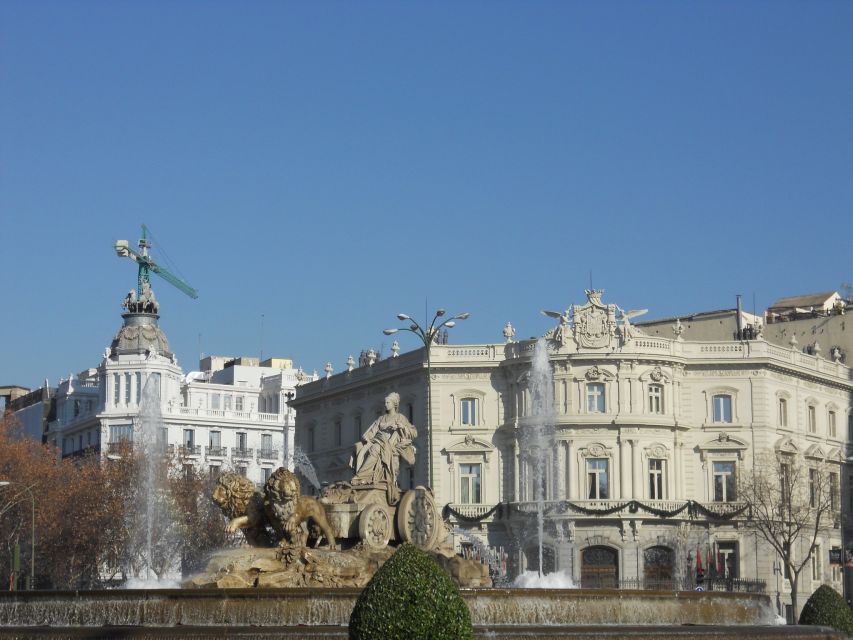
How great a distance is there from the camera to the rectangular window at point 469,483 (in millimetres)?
75688

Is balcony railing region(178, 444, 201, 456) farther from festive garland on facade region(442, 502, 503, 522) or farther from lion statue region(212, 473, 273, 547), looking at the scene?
lion statue region(212, 473, 273, 547)

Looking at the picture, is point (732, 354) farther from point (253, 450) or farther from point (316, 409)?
point (253, 450)

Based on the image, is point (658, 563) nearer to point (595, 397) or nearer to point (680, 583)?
point (680, 583)

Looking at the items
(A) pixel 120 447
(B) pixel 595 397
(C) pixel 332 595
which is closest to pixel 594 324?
(B) pixel 595 397

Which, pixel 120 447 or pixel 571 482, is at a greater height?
pixel 120 447

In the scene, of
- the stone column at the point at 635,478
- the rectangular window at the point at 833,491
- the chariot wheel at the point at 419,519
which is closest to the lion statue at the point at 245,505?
the chariot wheel at the point at 419,519

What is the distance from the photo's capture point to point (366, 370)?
268 ft

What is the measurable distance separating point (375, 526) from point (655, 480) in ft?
141

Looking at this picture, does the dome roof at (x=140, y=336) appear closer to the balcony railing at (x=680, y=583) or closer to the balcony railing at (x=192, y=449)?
the balcony railing at (x=192, y=449)

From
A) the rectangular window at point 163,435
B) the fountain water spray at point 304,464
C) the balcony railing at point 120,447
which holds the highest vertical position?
the rectangular window at point 163,435

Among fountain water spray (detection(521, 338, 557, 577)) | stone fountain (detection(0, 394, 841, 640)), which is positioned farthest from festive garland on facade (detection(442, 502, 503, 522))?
stone fountain (detection(0, 394, 841, 640))

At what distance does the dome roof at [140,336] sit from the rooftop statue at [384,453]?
261 ft

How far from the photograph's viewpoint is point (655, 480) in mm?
73812

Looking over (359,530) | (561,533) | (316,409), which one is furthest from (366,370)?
(359,530)
